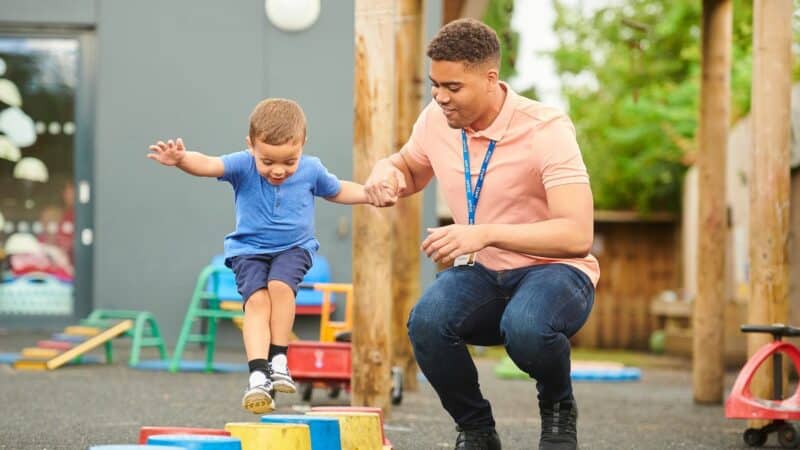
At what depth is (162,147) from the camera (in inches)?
197

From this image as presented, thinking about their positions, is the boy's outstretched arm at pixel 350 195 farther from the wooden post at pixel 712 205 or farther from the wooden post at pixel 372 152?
the wooden post at pixel 712 205

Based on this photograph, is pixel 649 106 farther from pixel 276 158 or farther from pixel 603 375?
pixel 276 158

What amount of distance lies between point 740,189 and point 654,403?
21.7ft

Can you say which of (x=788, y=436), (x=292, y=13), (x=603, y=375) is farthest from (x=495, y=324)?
(x=292, y=13)

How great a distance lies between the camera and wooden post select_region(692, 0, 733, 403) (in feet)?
29.3

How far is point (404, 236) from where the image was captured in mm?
9109

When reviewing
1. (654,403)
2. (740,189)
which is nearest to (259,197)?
(654,403)

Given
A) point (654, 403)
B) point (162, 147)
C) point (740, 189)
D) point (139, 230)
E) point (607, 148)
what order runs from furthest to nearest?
point (607, 148) < point (740, 189) < point (139, 230) < point (654, 403) < point (162, 147)

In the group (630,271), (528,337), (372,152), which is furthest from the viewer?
(630,271)

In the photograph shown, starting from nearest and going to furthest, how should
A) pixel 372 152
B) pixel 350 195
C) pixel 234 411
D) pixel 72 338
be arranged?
pixel 350 195
pixel 372 152
pixel 234 411
pixel 72 338

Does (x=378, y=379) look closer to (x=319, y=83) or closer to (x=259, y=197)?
(x=259, y=197)

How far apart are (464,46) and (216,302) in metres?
6.07

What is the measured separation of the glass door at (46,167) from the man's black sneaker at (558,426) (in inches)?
359

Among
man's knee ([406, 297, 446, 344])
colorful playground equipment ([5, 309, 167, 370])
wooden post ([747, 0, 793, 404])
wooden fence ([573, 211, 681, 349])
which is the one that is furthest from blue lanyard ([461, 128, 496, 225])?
wooden fence ([573, 211, 681, 349])
